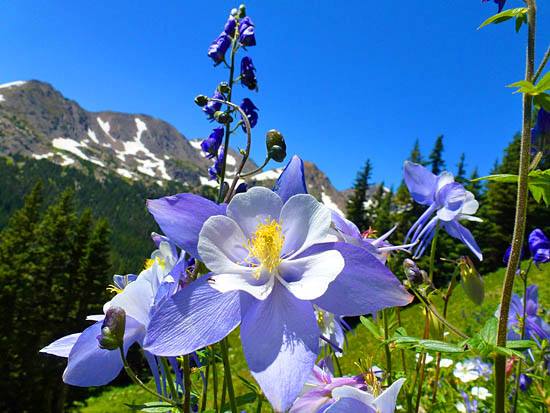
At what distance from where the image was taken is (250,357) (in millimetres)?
792

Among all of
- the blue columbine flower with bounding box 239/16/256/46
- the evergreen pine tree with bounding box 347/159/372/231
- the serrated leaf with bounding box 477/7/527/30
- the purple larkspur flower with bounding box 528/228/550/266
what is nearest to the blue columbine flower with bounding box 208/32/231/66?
the blue columbine flower with bounding box 239/16/256/46

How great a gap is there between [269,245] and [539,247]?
72.7 inches

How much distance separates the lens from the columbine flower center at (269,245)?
96cm

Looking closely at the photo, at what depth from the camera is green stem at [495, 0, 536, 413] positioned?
1063 millimetres

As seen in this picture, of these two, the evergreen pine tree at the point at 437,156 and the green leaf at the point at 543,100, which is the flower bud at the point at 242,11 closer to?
the green leaf at the point at 543,100

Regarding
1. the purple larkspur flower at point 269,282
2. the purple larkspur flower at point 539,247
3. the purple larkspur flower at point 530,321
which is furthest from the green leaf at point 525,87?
the purple larkspur flower at point 539,247

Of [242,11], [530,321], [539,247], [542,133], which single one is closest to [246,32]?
[242,11]

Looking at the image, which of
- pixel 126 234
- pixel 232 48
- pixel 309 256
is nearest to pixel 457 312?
pixel 232 48

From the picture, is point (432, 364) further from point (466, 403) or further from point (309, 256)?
point (309, 256)

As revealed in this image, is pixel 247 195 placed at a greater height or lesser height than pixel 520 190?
lesser

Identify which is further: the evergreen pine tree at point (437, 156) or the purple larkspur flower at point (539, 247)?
the evergreen pine tree at point (437, 156)

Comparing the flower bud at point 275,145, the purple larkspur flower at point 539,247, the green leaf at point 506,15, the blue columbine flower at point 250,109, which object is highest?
the blue columbine flower at point 250,109

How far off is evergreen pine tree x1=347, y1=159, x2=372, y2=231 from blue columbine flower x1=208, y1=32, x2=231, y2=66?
34.9m

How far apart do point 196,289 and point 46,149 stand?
224611mm
